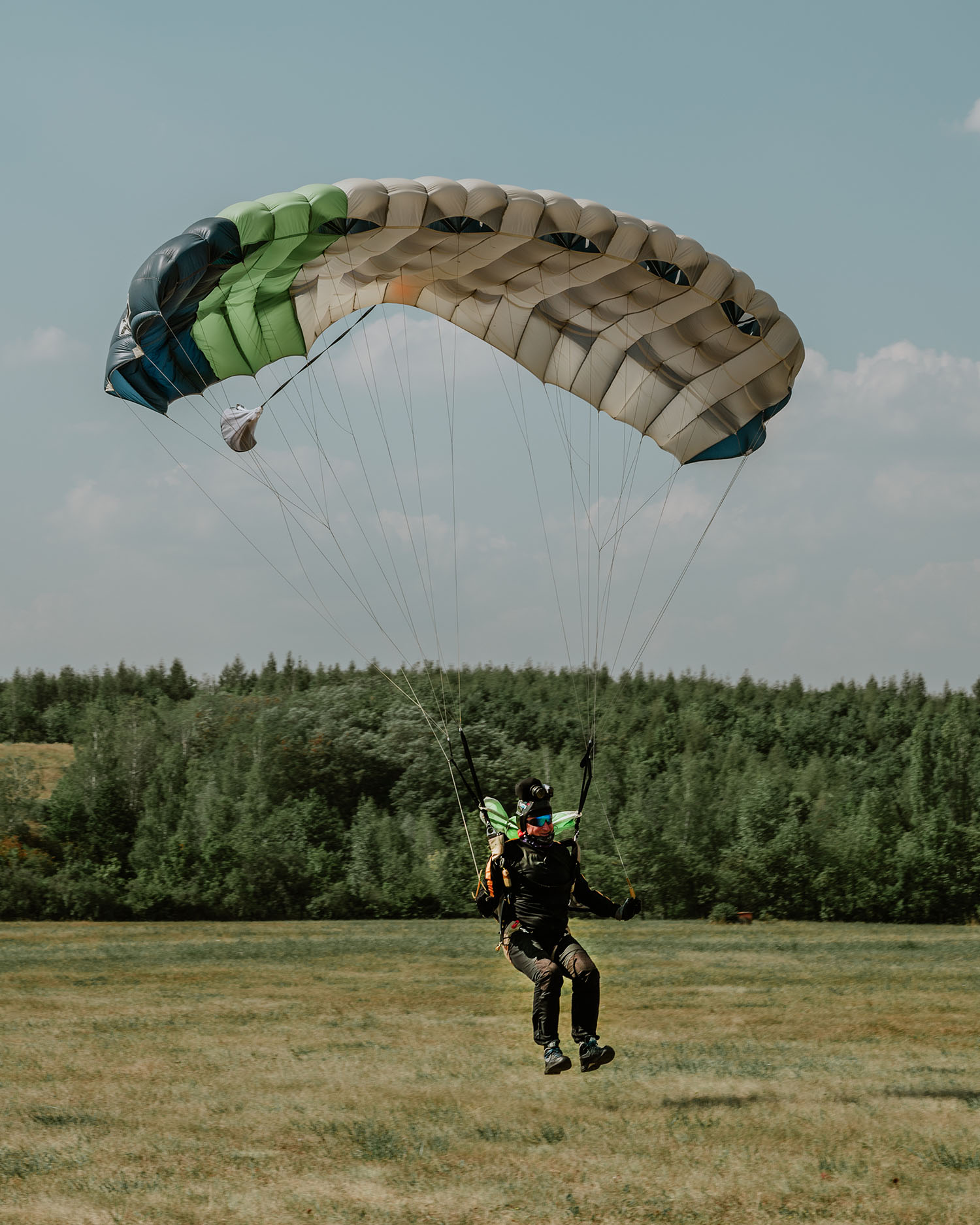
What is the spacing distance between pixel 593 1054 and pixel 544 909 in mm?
1000

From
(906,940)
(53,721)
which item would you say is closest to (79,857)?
(906,940)

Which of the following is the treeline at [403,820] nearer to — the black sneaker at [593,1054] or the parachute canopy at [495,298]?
the parachute canopy at [495,298]

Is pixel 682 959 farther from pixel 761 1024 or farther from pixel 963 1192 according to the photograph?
pixel 963 1192

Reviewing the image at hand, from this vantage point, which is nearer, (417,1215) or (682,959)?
(417,1215)

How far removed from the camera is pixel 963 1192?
8.67 m

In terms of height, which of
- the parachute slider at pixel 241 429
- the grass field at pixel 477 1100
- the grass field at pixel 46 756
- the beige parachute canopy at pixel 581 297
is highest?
the beige parachute canopy at pixel 581 297

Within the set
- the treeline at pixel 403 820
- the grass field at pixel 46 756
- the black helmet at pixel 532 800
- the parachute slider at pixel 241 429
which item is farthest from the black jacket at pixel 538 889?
the grass field at pixel 46 756

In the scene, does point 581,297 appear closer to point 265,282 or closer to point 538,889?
point 265,282

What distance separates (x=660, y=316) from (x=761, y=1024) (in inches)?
418

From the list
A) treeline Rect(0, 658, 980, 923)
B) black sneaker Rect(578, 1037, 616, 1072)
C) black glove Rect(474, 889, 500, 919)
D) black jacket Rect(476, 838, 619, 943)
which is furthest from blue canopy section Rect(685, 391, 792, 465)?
treeline Rect(0, 658, 980, 923)

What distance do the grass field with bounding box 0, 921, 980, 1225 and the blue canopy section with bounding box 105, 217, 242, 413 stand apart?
606 centimetres

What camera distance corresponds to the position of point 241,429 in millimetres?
9867

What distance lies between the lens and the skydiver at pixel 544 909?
330 inches

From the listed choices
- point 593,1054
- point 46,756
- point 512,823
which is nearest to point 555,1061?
point 593,1054
